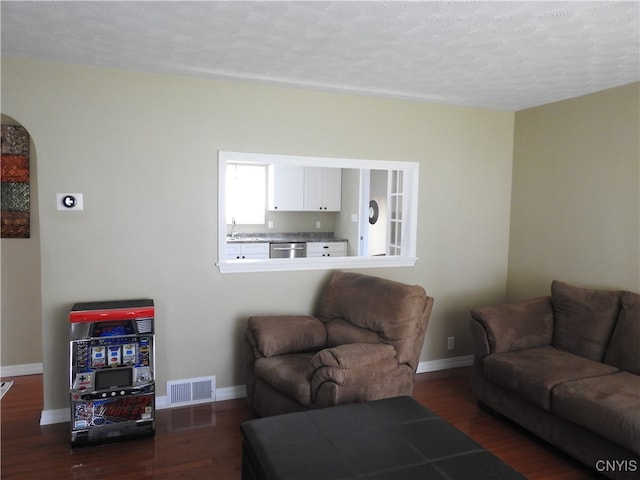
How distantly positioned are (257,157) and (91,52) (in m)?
Result: 1.28

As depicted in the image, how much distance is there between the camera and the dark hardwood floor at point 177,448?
2613 millimetres

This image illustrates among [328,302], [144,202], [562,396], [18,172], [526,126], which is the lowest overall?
[562,396]

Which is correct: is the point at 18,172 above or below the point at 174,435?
above

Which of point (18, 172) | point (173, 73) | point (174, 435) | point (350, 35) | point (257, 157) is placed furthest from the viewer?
point (18, 172)

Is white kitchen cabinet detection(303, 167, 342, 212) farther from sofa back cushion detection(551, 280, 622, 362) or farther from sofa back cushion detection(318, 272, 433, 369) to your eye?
sofa back cushion detection(551, 280, 622, 362)

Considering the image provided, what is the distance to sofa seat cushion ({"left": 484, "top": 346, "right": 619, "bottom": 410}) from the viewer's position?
2.83 meters

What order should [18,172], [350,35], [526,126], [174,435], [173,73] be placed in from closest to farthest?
[350,35], [174,435], [173,73], [18,172], [526,126]

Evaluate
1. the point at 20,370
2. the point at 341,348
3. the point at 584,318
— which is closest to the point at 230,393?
the point at 341,348

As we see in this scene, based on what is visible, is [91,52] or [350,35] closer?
[350,35]

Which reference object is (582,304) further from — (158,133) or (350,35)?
(158,133)

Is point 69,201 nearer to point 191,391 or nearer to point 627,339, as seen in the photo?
point 191,391

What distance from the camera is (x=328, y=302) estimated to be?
3.63 metres

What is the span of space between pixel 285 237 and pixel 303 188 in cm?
75

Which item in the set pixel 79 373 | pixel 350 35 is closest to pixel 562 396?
pixel 350 35
